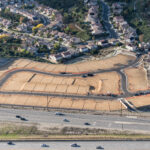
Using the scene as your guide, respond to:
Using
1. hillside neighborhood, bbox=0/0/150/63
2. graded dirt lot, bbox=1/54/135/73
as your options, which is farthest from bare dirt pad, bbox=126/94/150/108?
hillside neighborhood, bbox=0/0/150/63

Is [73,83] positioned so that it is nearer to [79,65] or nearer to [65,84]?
[65,84]

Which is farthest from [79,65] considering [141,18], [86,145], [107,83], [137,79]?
[141,18]

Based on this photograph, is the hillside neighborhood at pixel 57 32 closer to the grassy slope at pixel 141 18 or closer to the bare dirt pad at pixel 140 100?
the grassy slope at pixel 141 18

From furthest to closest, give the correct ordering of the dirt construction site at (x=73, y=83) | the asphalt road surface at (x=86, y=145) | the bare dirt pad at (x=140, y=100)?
the dirt construction site at (x=73, y=83)
the bare dirt pad at (x=140, y=100)
the asphalt road surface at (x=86, y=145)

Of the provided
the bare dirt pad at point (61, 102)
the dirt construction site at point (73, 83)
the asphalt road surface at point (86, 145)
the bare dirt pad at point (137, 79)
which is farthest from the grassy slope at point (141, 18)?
the asphalt road surface at point (86, 145)

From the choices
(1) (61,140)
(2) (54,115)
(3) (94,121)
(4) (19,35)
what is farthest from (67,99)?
(4) (19,35)

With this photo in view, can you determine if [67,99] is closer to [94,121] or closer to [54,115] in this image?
[54,115]
